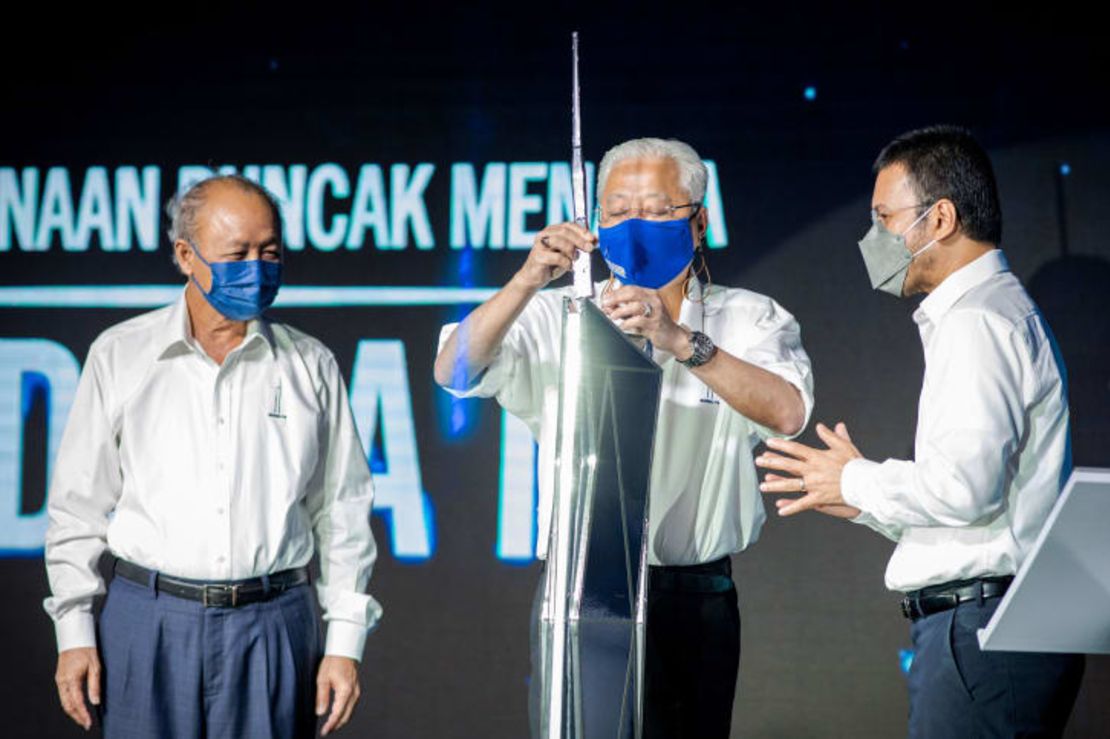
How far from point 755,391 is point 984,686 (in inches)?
26.2

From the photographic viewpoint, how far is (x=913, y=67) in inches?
161

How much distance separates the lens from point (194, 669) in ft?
8.01

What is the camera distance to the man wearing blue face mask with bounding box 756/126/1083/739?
2.17 meters

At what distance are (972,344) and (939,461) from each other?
22 centimetres

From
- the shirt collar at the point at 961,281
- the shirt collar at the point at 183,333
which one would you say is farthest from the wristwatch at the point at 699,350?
the shirt collar at the point at 183,333

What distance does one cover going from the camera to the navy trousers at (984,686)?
2193 mm

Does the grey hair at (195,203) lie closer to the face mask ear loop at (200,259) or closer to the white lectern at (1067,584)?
the face mask ear loop at (200,259)

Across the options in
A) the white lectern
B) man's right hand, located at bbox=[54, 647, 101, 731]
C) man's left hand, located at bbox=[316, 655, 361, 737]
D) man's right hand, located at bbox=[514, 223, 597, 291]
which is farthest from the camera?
man's left hand, located at bbox=[316, 655, 361, 737]

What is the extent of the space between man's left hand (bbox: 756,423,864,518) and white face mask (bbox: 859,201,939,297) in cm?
38

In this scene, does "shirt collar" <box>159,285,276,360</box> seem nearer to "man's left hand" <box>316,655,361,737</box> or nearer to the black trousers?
"man's left hand" <box>316,655,361,737</box>

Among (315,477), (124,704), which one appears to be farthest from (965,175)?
(124,704)

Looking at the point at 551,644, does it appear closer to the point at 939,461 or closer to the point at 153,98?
the point at 939,461

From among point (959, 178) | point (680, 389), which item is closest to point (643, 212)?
point (680, 389)

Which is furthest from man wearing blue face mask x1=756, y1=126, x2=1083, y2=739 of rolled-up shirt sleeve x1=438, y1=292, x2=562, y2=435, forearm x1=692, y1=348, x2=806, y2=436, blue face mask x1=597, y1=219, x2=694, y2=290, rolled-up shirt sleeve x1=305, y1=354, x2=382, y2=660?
rolled-up shirt sleeve x1=305, y1=354, x2=382, y2=660
